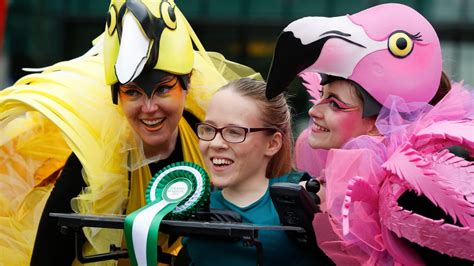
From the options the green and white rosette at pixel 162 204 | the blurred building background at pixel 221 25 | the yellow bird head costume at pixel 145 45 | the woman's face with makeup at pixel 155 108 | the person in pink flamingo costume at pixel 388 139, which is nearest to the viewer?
the person in pink flamingo costume at pixel 388 139

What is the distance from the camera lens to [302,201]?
2.96 metres

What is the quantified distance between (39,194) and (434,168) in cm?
204

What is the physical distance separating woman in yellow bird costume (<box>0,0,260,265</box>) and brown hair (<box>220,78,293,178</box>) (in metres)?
0.41

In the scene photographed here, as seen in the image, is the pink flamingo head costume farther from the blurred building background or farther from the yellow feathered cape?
the blurred building background

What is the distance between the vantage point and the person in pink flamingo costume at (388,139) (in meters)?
2.81

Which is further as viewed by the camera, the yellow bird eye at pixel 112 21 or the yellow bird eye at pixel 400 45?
the yellow bird eye at pixel 112 21

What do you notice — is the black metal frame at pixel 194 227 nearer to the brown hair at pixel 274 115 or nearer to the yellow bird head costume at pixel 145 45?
the brown hair at pixel 274 115

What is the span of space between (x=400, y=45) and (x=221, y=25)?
46.3ft

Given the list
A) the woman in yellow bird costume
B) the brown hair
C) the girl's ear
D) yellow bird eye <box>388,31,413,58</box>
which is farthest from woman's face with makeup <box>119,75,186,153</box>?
yellow bird eye <box>388,31,413,58</box>

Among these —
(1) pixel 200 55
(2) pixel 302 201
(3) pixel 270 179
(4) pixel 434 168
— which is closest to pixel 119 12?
(1) pixel 200 55

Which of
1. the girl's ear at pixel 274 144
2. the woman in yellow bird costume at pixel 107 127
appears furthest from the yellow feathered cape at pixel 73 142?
the girl's ear at pixel 274 144

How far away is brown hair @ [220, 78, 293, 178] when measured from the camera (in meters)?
3.42

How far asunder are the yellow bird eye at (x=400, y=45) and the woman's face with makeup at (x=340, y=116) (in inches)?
7.3

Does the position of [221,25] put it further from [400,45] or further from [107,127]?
[400,45]
